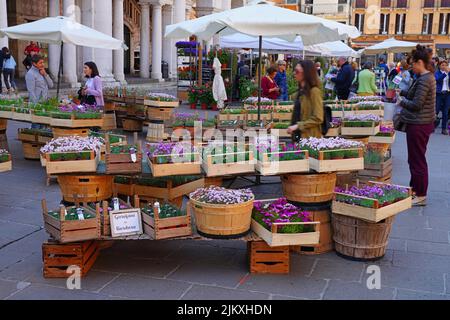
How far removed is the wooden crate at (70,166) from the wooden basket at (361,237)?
8.01ft

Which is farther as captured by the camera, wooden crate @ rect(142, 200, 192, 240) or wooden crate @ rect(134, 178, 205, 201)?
wooden crate @ rect(134, 178, 205, 201)

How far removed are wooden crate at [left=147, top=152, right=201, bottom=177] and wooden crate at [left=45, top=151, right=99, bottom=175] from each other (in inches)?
22.7

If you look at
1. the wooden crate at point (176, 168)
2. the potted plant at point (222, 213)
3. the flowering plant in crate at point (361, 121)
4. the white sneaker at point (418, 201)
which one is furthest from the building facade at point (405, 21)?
the potted plant at point (222, 213)

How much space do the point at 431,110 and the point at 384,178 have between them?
4.10 feet

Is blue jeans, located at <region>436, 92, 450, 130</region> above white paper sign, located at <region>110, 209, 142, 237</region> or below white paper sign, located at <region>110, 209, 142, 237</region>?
above

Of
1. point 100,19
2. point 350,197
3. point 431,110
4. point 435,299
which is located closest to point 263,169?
point 350,197

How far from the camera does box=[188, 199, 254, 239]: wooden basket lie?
15.1 ft

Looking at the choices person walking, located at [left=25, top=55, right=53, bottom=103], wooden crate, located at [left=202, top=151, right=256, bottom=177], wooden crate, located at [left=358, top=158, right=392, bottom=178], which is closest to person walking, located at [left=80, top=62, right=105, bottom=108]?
person walking, located at [left=25, top=55, right=53, bottom=103]

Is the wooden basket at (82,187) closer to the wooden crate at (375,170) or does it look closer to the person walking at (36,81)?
the wooden crate at (375,170)

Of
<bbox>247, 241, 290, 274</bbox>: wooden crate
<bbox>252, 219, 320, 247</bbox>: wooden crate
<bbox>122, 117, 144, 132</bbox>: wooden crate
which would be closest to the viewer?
<bbox>252, 219, 320, 247</bbox>: wooden crate

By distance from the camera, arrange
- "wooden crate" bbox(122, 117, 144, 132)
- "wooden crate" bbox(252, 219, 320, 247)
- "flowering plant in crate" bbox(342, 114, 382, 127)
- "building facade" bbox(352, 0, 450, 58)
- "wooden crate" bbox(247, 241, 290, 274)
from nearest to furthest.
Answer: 1. "wooden crate" bbox(252, 219, 320, 247)
2. "wooden crate" bbox(247, 241, 290, 274)
3. "flowering plant in crate" bbox(342, 114, 382, 127)
4. "wooden crate" bbox(122, 117, 144, 132)
5. "building facade" bbox(352, 0, 450, 58)

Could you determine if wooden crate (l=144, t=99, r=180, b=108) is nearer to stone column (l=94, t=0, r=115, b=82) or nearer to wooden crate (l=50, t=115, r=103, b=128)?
wooden crate (l=50, t=115, r=103, b=128)

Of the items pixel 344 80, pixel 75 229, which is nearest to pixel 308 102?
pixel 75 229
